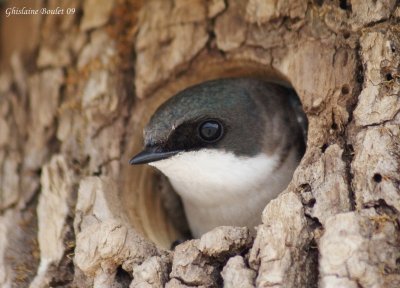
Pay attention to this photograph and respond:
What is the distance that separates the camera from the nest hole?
3.33 metres

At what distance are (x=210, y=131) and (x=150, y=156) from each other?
0.30 m

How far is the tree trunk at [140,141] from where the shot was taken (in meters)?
2.33

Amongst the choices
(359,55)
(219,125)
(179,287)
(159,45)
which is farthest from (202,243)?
(159,45)

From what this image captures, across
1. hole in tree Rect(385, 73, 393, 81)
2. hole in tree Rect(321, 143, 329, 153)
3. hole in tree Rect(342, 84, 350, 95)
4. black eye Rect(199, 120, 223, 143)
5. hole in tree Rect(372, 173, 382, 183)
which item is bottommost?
hole in tree Rect(372, 173, 382, 183)

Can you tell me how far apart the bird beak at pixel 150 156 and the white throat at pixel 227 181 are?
1.2 inches

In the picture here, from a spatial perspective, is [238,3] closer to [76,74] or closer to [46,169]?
[76,74]

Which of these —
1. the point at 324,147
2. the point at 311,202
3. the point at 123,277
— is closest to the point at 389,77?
the point at 324,147

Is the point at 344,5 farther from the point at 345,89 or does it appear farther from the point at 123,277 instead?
the point at 123,277

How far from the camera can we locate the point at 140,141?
3418 millimetres

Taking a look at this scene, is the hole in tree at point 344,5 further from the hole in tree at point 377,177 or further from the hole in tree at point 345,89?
the hole in tree at point 377,177

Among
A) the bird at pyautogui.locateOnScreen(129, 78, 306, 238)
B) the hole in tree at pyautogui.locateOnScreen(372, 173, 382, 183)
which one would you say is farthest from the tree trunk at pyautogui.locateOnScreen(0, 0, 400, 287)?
the bird at pyautogui.locateOnScreen(129, 78, 306, 238)

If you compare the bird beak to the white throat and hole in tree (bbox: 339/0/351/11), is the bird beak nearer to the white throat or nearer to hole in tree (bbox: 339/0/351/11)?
the white throat

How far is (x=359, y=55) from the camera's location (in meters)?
2.82

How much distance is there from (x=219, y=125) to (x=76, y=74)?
2.92 ft
